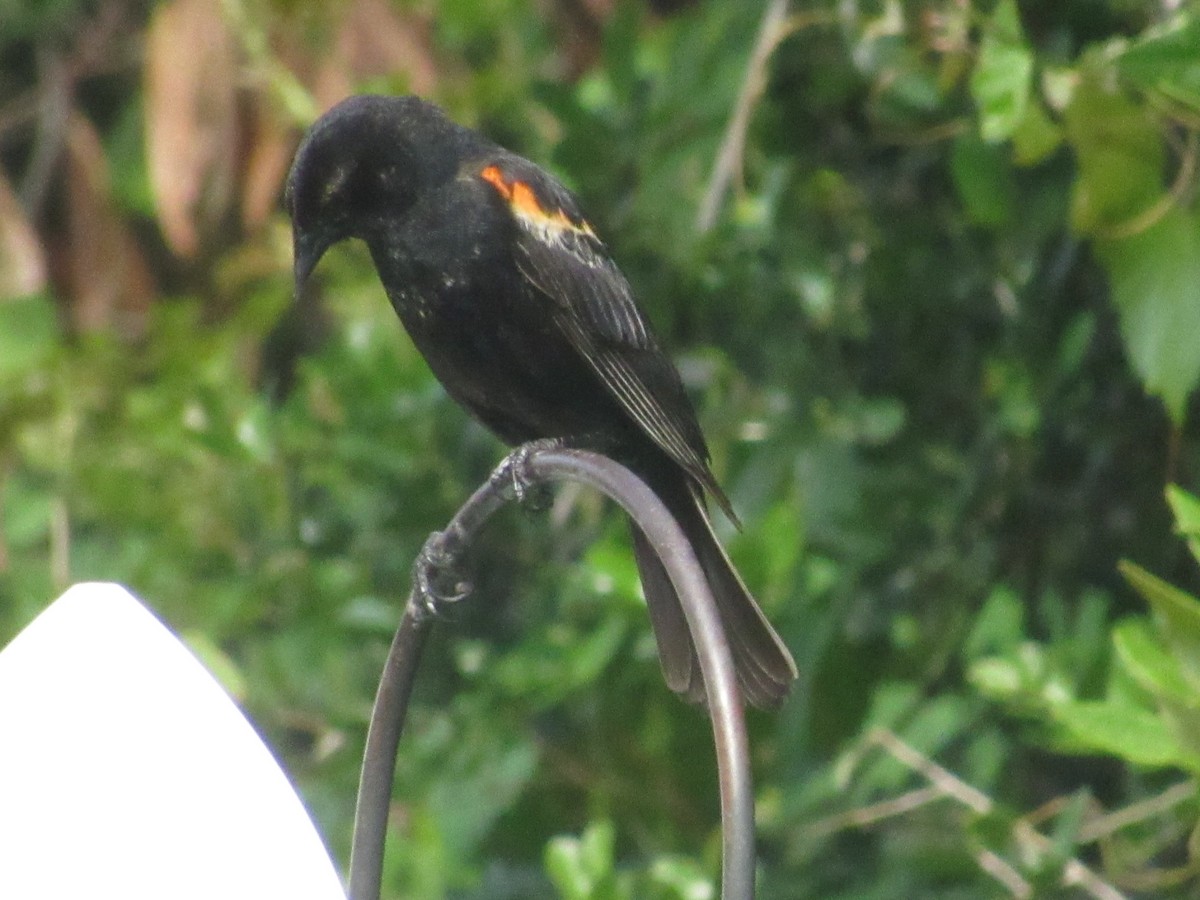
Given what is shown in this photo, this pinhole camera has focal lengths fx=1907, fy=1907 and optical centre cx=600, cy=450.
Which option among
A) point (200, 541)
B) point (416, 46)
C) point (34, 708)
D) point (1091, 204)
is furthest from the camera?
point (416, 46)

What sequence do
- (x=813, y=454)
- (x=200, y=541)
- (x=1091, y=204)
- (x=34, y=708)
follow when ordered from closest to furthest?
(x=34, y=708) → (x=1091, y=204) → (x=813, y=454) → (x=200, y=541)

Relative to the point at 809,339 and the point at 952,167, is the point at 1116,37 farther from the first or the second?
the point at 809,339

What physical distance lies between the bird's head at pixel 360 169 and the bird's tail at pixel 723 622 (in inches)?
22.9

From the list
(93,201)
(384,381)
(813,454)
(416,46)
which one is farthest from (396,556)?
(93,201)

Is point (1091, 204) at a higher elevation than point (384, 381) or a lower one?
higher

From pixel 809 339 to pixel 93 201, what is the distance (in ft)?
7.32

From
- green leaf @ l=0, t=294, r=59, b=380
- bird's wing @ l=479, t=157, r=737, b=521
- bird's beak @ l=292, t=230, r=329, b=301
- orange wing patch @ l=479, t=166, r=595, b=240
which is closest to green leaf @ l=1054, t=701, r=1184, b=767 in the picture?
bird's wing @ l=479, t=157, r=737, b=521

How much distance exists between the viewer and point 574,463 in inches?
77.8

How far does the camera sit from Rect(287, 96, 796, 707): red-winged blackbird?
2.65m

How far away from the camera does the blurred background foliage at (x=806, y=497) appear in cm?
283

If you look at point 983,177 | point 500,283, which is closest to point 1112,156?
point 983,177

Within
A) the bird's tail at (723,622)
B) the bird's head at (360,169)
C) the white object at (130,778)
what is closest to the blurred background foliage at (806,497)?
the bird's tail at (723,622)

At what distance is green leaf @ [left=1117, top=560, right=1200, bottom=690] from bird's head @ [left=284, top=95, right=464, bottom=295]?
1208mm

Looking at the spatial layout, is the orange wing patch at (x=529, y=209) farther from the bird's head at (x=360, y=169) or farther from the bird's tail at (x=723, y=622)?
the bird's tail at (x=723, y=622)
